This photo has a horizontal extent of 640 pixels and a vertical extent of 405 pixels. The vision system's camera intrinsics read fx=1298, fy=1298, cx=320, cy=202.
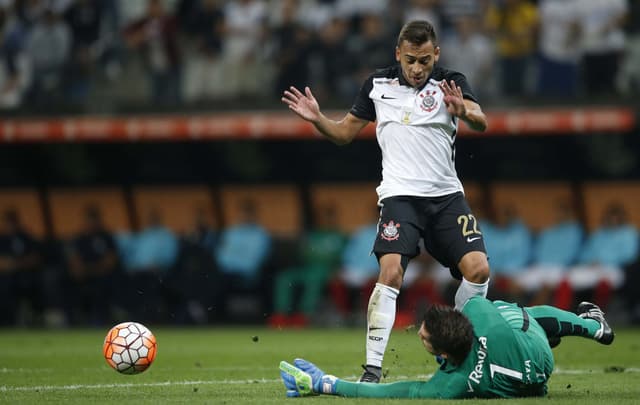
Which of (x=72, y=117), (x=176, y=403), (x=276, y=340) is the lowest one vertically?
(x=276, y=340)

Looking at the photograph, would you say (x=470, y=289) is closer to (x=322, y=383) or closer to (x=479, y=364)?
(x=479, y=364)

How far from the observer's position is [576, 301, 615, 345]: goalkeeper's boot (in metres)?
8.27

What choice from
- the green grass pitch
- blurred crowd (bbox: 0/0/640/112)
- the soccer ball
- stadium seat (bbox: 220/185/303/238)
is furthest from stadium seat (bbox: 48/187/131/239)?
the soccer ball

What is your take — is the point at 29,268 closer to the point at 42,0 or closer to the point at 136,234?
the point at 136,234

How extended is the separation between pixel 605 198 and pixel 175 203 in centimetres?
663

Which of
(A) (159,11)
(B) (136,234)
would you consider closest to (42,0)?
(A) (159,11)

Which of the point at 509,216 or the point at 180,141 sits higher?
the point at 180,141

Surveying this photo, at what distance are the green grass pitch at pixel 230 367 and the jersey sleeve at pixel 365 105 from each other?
1519 mm

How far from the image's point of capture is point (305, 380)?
25.6 feet

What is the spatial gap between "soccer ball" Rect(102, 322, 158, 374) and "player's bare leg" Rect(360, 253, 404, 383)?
5.55 ft

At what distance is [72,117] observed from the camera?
18.9 metres

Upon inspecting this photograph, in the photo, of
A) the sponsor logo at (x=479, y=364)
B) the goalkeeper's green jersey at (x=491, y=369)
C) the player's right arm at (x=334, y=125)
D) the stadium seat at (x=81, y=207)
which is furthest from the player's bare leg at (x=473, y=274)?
the stadium seat at (x=81, y=207)

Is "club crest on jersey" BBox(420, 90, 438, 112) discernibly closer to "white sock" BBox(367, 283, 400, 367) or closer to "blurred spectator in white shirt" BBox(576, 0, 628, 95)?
"white sock" BBox(367, 283, 400, 367)

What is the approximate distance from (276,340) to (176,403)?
7.48m
